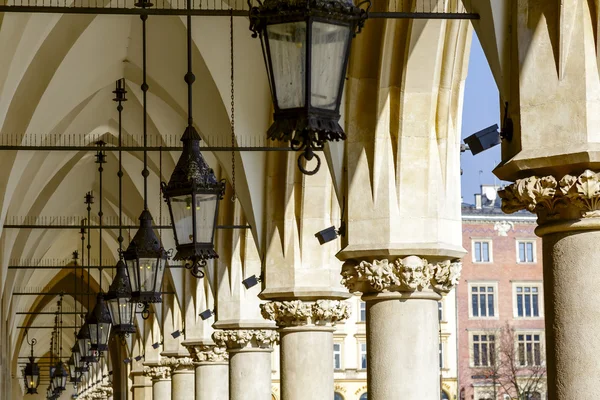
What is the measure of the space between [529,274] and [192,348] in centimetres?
4206

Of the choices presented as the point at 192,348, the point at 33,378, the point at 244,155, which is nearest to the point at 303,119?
the point at 244,155

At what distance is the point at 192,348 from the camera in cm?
2600

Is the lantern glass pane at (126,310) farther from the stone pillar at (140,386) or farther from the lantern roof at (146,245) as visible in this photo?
the stone pillar at (140,386)

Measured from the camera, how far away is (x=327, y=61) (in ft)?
22.2

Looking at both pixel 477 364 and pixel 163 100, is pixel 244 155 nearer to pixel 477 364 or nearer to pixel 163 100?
pixel 163 100

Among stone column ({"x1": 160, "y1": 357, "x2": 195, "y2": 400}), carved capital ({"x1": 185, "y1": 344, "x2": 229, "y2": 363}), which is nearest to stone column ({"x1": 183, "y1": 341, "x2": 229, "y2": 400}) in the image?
carved capital ({"x1": 185, "y1": 344, "x2": 229, "y2": 363})

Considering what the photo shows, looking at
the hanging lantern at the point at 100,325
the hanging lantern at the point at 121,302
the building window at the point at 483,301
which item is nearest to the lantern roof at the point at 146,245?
the hanging lantern at the point at 121,302

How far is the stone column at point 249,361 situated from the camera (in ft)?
65.9

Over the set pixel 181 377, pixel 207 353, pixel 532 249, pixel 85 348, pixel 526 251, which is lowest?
pixel 181 377

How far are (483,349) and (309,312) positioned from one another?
5013 cm

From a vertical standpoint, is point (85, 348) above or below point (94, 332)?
below

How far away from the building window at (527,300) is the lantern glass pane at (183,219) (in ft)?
180

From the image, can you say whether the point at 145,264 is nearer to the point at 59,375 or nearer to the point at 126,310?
Answer: the point at 126,310

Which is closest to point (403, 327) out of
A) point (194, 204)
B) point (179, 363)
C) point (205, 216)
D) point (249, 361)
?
point (205, 216)
